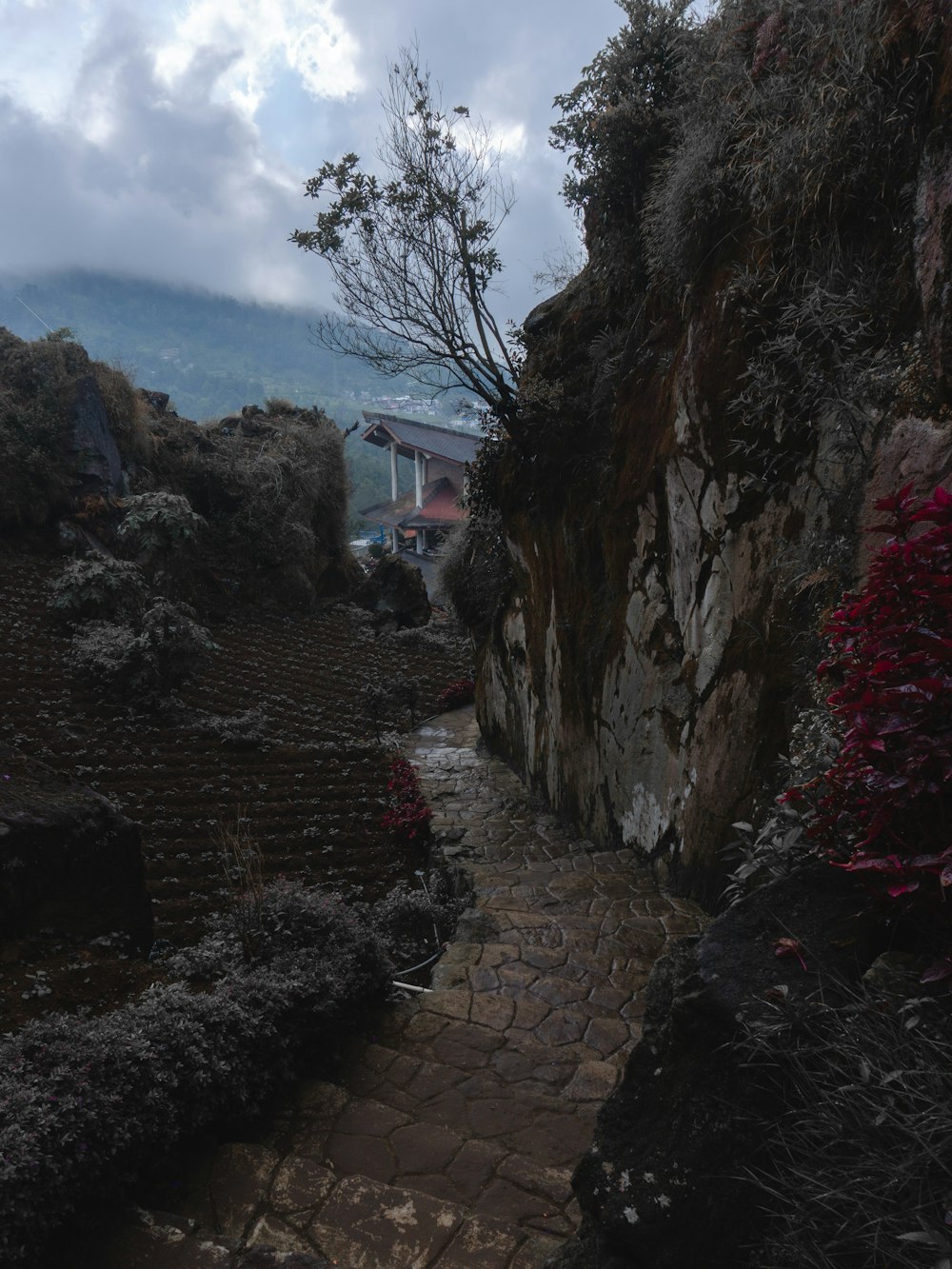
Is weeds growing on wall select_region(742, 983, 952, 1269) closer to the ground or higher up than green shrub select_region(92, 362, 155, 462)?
closer to the ground

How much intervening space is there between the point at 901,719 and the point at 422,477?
94.5 feet

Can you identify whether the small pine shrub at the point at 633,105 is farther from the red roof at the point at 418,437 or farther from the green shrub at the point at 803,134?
the red roof at the point at 418,437

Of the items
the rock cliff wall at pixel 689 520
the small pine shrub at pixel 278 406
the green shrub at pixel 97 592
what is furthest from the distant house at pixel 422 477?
the rock cliff wall at pixel 689 520

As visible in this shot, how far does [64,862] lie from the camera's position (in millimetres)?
3826

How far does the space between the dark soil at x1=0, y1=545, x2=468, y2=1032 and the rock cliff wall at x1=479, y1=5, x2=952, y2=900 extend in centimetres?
246

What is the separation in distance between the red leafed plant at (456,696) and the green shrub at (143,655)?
461cm

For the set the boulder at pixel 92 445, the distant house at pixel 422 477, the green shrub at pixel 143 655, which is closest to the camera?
the green shrub at pixel 143 655

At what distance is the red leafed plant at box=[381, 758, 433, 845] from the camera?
7516 millimetres

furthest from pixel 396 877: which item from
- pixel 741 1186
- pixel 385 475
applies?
pixel 385 475

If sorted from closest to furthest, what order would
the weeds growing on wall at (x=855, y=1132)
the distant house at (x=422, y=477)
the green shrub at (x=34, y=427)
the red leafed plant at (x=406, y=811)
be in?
the weeds growing on wall at (x=855, y=1132) < the red leafed plant at (x=406, y=811) < the green shrub at (x=34, y=427) < the distant house at (x=422, y=477)

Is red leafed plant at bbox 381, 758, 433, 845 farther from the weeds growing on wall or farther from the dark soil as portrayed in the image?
the weeds growing on wall

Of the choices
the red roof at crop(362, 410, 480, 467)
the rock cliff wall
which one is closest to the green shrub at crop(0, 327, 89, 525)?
the rock cliff wall

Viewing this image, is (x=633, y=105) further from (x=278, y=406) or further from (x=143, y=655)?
(x=278, y=406)

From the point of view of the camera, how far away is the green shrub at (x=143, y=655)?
31.2 ft
